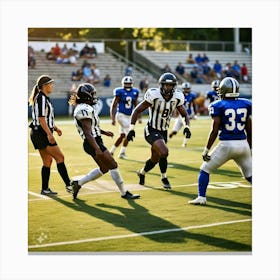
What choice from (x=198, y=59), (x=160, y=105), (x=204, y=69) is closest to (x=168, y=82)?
(x=160, y=105)

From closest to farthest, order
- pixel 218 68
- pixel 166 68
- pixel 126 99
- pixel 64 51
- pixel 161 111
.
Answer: pixel 161 111 < pixel 64 51 < pixel 126 99 < pixel 166 68 < pixel 218 68

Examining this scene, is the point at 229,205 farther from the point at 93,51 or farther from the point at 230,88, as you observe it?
the point at 93,51

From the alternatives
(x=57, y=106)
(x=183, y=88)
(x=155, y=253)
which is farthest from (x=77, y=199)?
(x=57, y=106)

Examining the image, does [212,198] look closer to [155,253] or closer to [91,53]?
[155,253]

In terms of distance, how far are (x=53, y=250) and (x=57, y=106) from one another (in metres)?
7.84

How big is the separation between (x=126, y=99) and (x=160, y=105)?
9.66ft

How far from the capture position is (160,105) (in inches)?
298

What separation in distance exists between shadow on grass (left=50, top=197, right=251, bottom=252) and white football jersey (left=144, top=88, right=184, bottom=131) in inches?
44.3

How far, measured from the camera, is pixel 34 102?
710 centimetres

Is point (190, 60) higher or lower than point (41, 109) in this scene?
higher

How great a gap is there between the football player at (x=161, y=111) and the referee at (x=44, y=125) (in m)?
0.91

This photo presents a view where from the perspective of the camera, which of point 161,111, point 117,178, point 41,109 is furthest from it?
point 161,111
